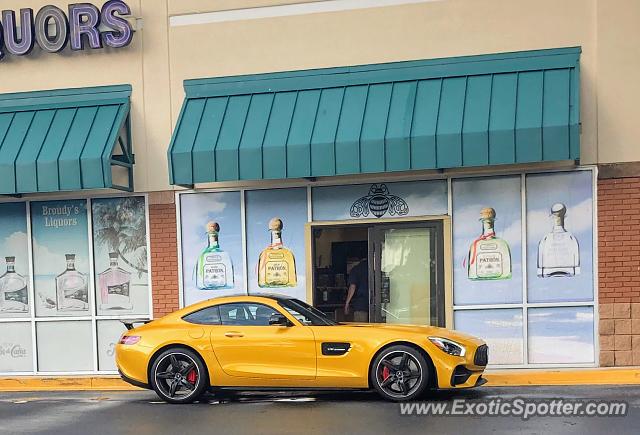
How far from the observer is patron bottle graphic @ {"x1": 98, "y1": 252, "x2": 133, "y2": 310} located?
13.9 meters

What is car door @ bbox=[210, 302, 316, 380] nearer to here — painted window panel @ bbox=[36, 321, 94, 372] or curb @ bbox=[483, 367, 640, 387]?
curb @ bbox=[483, 367, 640, 387]

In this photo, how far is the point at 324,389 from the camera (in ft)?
32.8

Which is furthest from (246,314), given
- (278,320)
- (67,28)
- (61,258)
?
(67,28)

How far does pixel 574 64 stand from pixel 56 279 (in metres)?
9.18

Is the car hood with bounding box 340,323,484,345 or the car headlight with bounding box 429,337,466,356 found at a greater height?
the car hood with bounding box 340,323,484,345

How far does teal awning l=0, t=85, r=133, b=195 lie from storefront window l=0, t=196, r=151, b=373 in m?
0.87

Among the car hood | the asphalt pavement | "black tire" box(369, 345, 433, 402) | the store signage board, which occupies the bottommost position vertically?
the asphalt pavement

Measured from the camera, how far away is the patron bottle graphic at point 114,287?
1389 centimetres

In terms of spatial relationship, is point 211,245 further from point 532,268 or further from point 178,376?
point 532,268

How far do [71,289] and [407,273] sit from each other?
19.0ft

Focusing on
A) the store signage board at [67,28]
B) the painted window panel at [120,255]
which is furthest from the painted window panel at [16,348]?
the store signage board at [67,28]

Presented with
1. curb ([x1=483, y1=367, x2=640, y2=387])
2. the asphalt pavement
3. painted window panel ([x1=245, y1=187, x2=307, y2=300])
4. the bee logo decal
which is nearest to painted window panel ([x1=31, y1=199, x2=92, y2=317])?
the asphalt pavement

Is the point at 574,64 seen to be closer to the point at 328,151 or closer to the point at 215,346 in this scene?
the point at 328,151

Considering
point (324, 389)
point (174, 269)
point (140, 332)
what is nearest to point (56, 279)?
point (174, 269)
